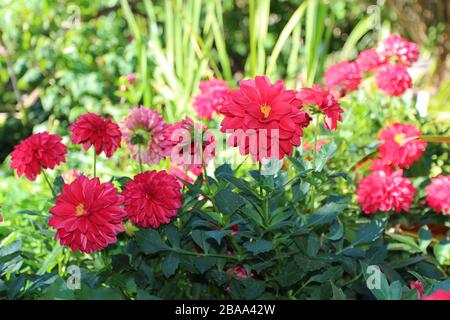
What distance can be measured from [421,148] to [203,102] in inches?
26.5

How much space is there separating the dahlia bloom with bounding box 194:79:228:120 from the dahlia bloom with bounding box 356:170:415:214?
1.91ft

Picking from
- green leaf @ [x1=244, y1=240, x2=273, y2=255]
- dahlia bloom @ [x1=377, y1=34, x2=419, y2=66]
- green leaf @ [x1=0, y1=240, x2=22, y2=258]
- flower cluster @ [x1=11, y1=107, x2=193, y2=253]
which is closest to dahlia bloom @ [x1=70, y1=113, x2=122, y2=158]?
flower cluster @ [x1=11, y1=107, x2=193, y2=253]

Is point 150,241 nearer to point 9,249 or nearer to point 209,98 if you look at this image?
point 9,249

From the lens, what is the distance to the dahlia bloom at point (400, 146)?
5.42 ft

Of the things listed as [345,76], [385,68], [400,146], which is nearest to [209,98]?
[345,76]

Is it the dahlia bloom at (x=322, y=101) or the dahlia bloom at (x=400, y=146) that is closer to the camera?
the dahlia bloom at (x=322, y=101)

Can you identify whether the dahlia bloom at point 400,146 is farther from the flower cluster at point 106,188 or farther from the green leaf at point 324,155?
the flower cluster at point 106,188

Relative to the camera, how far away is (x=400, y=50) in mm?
1927

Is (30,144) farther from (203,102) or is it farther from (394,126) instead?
(394,126)

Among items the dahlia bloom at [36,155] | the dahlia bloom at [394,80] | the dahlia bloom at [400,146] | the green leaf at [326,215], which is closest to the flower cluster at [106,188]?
the dahlia bloom at [36,155]

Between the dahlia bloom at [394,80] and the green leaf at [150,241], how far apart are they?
88 cm

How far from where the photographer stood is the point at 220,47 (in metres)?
2.88

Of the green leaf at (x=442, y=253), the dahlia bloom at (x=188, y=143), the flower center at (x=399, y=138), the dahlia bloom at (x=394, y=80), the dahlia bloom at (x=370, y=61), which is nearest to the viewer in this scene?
the dahlia bloom at (x=188, y=143)

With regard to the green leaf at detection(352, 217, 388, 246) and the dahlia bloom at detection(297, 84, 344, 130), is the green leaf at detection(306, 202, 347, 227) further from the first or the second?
the dahlia bloom at detection(297, 84, 344, 130)
